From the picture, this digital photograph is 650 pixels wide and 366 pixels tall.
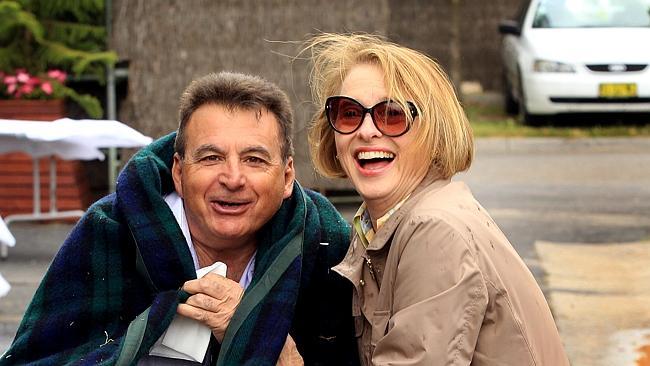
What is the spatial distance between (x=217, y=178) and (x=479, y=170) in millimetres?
8377

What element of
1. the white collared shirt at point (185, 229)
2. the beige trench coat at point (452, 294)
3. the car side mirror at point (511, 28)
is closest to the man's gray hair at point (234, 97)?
the white collared shirt at point (185, 229)

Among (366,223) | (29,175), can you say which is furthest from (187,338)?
(29,175)

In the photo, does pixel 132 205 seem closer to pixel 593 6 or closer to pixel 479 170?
pixel 479 170

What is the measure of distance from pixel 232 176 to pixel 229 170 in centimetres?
2

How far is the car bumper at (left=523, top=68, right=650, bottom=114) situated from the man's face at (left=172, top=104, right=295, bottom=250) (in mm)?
9934

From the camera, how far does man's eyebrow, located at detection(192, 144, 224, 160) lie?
3.18 meters

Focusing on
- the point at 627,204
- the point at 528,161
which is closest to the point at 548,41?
the point at 528,161

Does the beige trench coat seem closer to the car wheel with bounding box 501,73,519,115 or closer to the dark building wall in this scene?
the dark building wall

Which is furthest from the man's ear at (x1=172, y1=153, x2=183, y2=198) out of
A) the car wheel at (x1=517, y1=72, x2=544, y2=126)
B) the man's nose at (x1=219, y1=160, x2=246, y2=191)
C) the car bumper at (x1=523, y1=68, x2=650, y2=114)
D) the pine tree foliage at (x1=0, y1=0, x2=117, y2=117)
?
the car wheel at (x1=517, y1=72, x2=544, y2=126)

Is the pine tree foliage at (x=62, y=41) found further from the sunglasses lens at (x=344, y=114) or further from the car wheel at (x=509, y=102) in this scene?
the car wheel at (x=509, y=102)

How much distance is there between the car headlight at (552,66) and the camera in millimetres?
12859

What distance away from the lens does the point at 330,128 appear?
10.7 feet

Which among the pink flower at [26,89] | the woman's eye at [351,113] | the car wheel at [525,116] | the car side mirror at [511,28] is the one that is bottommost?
the car wheel at [525,116]

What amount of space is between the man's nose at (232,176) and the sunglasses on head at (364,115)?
26 cm
